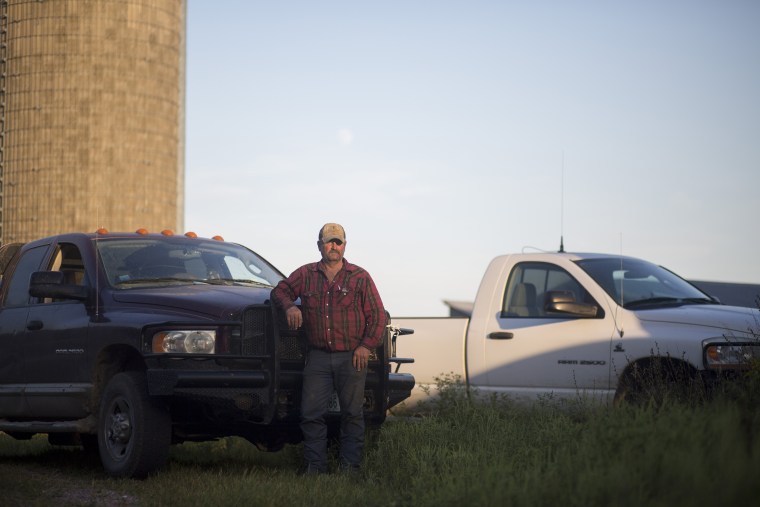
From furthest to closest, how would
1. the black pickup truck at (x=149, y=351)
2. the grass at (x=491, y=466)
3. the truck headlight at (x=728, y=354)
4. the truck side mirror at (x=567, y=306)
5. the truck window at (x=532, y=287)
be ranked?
the truck window at (x=532, y=287) → the truck side mirror at (x=567, y=306) → the truck headlight at (x=728, y=354) → the black pickup truck at (x=149, y=351) → the grass at (x=491, y=466)

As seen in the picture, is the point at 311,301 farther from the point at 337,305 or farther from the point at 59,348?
the point at 59,348

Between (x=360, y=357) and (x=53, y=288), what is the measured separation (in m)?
2.52

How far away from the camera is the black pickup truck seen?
8375 mm

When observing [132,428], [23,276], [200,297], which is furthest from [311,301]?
[23,276]

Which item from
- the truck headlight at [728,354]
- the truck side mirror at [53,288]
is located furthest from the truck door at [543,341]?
the truck side mirror at [53,288]

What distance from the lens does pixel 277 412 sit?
8516 millimetres

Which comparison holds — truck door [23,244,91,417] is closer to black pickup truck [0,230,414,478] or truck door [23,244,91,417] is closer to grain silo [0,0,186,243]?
black pickup truck [0,230,414,478]

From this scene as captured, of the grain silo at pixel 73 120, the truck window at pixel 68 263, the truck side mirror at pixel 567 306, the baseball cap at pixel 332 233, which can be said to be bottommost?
the truck side mirror at pixel 567 306

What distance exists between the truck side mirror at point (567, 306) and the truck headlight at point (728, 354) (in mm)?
1162

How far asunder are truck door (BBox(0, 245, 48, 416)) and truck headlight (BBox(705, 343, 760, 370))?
577 centimetres

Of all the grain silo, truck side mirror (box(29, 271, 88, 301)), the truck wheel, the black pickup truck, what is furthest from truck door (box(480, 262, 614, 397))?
the grain silo

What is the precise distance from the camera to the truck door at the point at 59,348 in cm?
939

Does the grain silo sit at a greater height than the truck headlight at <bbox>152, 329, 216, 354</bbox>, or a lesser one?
greater

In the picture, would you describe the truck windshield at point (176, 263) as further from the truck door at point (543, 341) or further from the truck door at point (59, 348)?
the truck door at point (543, 341)
